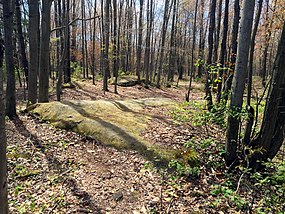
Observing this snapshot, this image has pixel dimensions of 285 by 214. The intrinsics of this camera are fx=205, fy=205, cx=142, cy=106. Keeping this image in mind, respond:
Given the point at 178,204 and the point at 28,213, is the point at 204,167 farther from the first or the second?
the point at 28,213

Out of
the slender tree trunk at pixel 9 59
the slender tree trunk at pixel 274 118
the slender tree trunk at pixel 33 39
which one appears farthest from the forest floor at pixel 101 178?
the slender tree trunk at pixel 33 39

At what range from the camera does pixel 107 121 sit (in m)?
5.75

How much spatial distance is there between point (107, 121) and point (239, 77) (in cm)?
355

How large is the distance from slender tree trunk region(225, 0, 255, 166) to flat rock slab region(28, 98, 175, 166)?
1221 millimetres

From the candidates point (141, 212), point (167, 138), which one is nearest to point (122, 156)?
point (167, 138)

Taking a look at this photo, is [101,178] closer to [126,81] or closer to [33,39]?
[33,39]

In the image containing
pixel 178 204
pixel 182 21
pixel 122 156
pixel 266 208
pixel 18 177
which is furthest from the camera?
pixel 182 21

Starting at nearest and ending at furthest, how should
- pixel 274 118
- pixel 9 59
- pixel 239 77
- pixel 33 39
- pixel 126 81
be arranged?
1. pixel 239 77
2. pixel 274 118
3. pixel 9 59
4. pixel 33 39
5. pixel 126 81

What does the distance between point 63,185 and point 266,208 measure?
331 centimetres

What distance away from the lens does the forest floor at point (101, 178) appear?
3.22m

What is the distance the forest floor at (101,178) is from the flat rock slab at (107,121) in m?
0.22

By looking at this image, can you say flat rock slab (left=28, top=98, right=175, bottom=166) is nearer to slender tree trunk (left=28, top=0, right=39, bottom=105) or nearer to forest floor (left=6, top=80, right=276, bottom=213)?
forest floor (left=6, top=80, right=276, bottom=213)

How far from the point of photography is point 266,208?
302 centimetres

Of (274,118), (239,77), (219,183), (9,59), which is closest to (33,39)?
(9,59)
